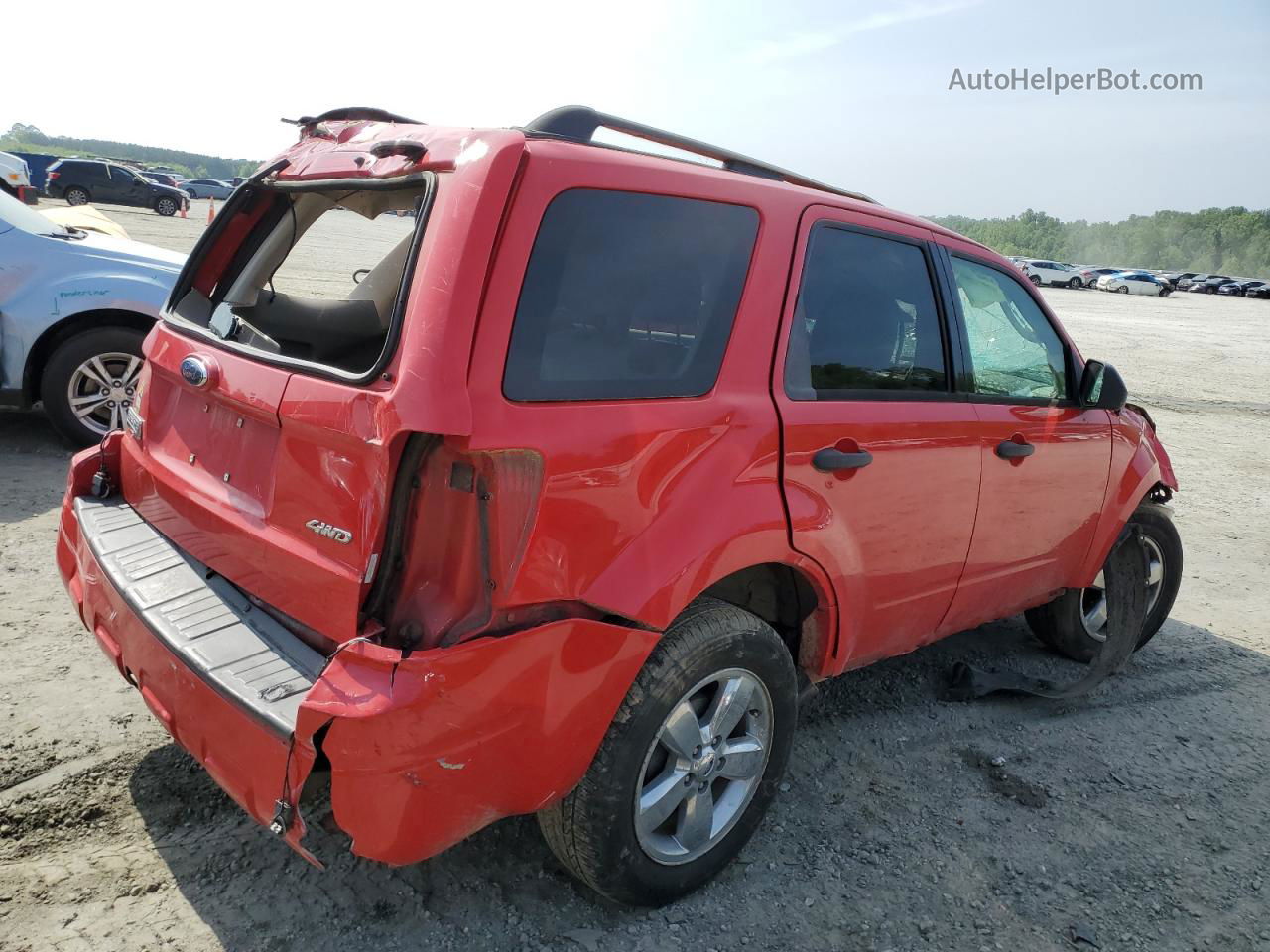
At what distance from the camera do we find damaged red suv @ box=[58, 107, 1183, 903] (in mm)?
1958

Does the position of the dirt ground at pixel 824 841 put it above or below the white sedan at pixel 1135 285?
below

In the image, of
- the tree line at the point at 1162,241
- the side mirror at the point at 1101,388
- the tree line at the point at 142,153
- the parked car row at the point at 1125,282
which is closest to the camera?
the side mirror at the point at 1101,388

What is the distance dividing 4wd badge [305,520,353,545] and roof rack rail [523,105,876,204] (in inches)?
40.8

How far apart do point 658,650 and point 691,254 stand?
40.8 inches

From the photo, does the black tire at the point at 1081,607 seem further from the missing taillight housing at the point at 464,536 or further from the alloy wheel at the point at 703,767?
the missing taillight housing at the point at 464,536

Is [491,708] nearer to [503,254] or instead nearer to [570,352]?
[570,352]

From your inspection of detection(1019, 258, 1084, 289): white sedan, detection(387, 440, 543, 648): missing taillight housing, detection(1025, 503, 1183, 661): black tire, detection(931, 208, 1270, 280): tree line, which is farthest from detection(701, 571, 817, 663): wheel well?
detection(931, 208, 1270, 280): tree line

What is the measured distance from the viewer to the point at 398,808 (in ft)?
6.26

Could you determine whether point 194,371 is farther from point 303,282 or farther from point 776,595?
point 776,595

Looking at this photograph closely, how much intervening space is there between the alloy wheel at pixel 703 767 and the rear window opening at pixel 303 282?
145cm

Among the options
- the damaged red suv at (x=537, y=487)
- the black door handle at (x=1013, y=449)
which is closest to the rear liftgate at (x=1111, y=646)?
the damaged red suv at (x=537, y=487)

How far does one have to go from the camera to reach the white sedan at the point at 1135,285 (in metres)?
49.2

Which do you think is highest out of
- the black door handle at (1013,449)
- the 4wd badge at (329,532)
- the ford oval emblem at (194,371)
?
the ford oval emblem at (194,371)

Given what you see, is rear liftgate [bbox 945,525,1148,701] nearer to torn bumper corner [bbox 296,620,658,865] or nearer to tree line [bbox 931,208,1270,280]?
torn bumper corner [bbox 296,620,658,865]
